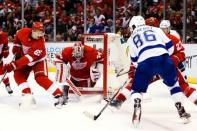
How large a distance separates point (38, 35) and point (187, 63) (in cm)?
364

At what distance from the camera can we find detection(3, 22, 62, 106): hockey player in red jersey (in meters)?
5.34

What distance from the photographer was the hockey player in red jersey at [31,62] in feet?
17.5

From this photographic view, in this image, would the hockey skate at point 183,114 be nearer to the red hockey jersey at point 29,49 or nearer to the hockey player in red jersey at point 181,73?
the hockey player in red jersey at point 181,73

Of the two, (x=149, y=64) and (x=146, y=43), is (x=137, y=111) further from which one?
(x=146, y=43)

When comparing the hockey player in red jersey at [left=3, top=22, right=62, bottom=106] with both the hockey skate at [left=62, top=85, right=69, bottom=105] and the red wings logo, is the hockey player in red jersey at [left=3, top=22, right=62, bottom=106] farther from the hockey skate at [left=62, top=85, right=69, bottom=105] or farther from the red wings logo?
the red wings logo

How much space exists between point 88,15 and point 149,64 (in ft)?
20.5

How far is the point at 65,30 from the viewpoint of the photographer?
1073 cm

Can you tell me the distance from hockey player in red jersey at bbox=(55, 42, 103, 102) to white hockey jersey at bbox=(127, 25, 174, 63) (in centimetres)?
128

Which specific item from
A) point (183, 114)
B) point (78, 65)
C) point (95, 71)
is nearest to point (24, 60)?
point (78, 65)

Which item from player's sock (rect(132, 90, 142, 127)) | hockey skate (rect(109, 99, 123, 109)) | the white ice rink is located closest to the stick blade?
the white ice rink

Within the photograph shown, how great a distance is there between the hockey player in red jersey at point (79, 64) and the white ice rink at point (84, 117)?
9.2 inches

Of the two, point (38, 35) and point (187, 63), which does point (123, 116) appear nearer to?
point (38, 35)

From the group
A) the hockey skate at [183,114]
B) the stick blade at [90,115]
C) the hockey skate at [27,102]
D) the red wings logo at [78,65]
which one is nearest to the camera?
the hockey skate at [183,114]

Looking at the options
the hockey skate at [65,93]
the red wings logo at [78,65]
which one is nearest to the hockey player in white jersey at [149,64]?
the hockey skate at [65,93]
